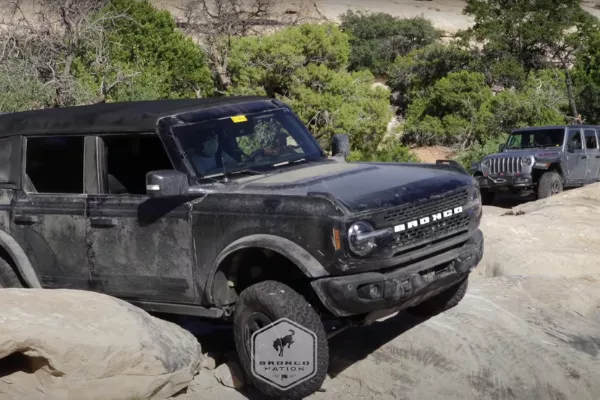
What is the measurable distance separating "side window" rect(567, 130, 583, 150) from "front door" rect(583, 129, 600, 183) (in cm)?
24

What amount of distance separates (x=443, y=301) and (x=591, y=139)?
42.6 feet

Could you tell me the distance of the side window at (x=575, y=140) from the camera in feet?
57.6

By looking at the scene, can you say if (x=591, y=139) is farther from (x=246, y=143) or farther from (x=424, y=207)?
(x=424, y=207)

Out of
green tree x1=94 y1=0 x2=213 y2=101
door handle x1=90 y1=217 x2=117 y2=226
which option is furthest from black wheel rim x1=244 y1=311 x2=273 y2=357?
green tree x1=94 y1=0 x2=213 y2=101

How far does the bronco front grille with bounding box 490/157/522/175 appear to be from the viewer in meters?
16.7

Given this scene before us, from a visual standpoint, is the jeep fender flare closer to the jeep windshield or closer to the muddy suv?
the jeep windshield

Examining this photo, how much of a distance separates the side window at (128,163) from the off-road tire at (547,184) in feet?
38.8

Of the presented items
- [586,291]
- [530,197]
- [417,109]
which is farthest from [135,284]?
[417,109]

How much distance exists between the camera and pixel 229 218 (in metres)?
5.39

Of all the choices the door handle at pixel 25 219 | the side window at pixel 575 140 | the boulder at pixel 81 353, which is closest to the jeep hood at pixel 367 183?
the boulder at pixel 81 353

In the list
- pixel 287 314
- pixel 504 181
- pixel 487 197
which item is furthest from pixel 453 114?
pixel 287 314

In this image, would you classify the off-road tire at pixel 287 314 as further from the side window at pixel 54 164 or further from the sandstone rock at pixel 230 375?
the side window at pixel 54 164

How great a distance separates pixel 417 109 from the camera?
3544 centimetres

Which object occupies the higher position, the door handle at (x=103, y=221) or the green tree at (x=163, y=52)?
the green tree at (x=163, y=52)
